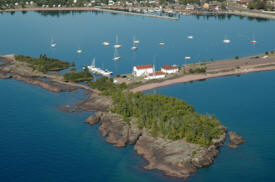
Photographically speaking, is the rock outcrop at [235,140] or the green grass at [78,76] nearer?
the rock outcrop at [235,140]

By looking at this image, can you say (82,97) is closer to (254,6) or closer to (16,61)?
(16,61)

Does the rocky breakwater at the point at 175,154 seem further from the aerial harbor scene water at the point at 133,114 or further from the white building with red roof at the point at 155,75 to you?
the white building with red roof at the point at 155,75

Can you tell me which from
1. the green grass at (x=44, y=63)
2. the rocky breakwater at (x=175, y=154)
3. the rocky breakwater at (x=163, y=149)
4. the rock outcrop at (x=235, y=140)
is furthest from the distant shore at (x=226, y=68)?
the rock outcrop at (x=235, y=140)

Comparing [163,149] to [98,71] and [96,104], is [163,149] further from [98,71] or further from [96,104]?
[98,71]

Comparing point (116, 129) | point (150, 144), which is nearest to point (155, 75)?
point (116, 129)

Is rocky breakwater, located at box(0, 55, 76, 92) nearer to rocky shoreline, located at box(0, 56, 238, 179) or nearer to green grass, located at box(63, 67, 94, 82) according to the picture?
green grass, located at box(63, 67, 94, 82)

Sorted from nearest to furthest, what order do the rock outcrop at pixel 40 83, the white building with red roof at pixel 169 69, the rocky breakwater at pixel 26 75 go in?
the rock outcrop at pixel 40 83, the rocky breakwater at pixel 26 75, the white building with red roof at pixel 169 69

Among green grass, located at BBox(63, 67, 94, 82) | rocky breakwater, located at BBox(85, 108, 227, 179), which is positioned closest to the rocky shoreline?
rocky breakwater, located at BBox(85, 108, 227, 179)

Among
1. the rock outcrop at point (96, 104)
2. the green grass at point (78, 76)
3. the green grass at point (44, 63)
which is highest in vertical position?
the green grass at point (44, 63)
